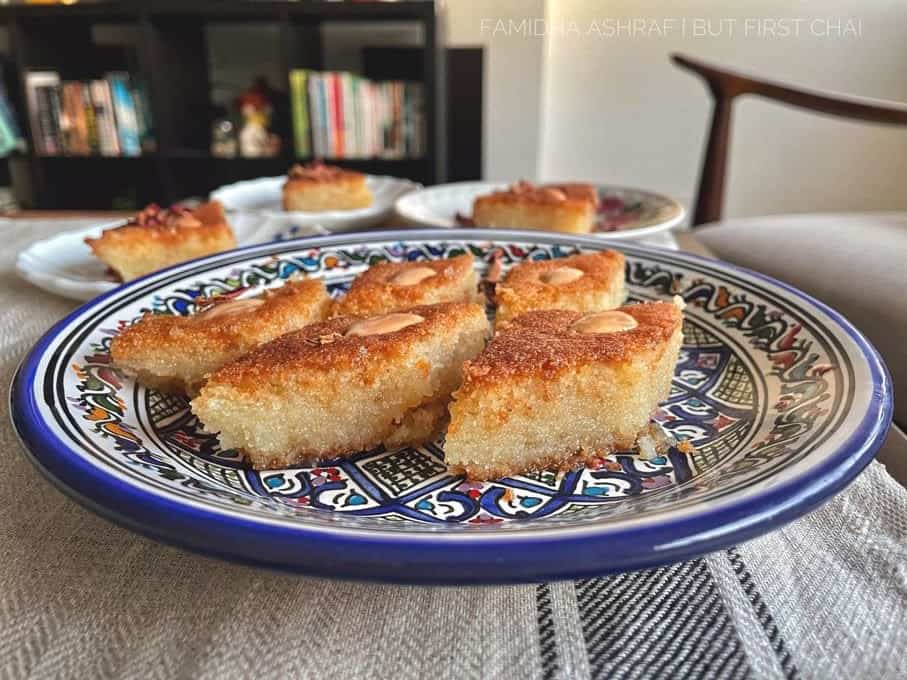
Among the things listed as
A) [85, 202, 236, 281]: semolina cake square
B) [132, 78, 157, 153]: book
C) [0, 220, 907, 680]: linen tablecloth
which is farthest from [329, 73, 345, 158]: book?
[0, 220, 907, 680]: linen tablecloth

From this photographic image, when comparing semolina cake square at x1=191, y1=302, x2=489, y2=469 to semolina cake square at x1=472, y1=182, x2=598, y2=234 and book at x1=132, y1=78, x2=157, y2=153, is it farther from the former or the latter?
book at x1=132, y1=78, x2=157, y2=153

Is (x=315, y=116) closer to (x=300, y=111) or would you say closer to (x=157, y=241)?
(x=300, y=111)

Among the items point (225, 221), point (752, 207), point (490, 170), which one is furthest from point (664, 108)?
point (225, 221)

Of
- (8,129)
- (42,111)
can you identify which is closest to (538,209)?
(42,111)

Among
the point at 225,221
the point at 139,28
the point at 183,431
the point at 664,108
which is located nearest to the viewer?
the point at 183,431

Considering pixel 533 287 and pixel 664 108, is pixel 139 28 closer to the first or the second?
pixel 664 108

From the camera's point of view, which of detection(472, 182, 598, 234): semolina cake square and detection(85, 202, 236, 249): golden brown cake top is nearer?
detection(85, 202, 236, 249): golden brown cake top

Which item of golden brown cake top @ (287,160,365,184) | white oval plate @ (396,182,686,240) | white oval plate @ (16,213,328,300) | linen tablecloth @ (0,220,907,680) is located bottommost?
linen tablecloth @ (0,220,907,680)

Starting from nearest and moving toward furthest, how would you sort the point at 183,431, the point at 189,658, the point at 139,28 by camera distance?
the point at 189,658, the point at 183,431, the point at 139,28
